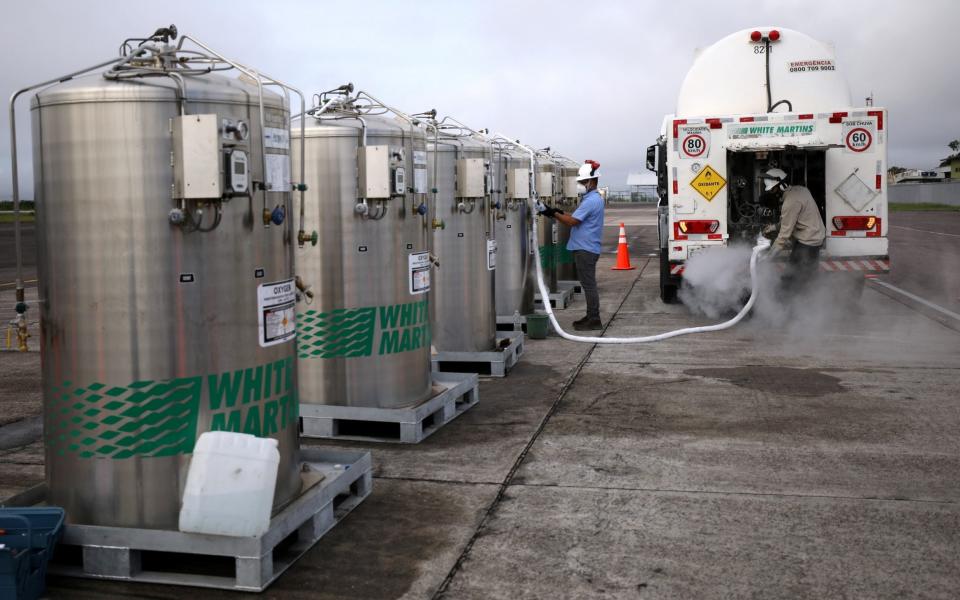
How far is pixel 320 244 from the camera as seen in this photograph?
6.43 metres

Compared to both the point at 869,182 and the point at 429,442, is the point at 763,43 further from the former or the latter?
the point at 429,442

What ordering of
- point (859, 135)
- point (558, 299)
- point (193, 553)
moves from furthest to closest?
1. point (558, 299)
2. point (859, 135)
3. point (193, 553)

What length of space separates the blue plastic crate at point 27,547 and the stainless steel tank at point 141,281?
8.6 inches

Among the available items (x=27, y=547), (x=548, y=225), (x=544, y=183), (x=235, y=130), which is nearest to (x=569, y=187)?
(x=548, y=225)

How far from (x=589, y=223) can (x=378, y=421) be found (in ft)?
18.4

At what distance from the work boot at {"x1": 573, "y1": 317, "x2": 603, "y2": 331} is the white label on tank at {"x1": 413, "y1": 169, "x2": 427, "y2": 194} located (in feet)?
16.6

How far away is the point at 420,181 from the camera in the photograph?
6832 mm

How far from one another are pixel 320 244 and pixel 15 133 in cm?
234

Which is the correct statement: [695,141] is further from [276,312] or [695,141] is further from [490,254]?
[276,312]

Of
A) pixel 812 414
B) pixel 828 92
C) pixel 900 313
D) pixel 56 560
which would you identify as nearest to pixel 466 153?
pixel 812 414

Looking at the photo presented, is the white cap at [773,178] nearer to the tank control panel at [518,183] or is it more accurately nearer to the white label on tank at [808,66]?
the white label on tank at [808,66]

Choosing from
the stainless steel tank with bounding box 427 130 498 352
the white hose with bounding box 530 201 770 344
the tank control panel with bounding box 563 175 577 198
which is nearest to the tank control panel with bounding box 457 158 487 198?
the stainless steel tank with bounding box 427 130 498 352

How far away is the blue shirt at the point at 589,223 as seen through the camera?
37.7 feet

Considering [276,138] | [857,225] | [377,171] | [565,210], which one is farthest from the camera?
[565,210]
